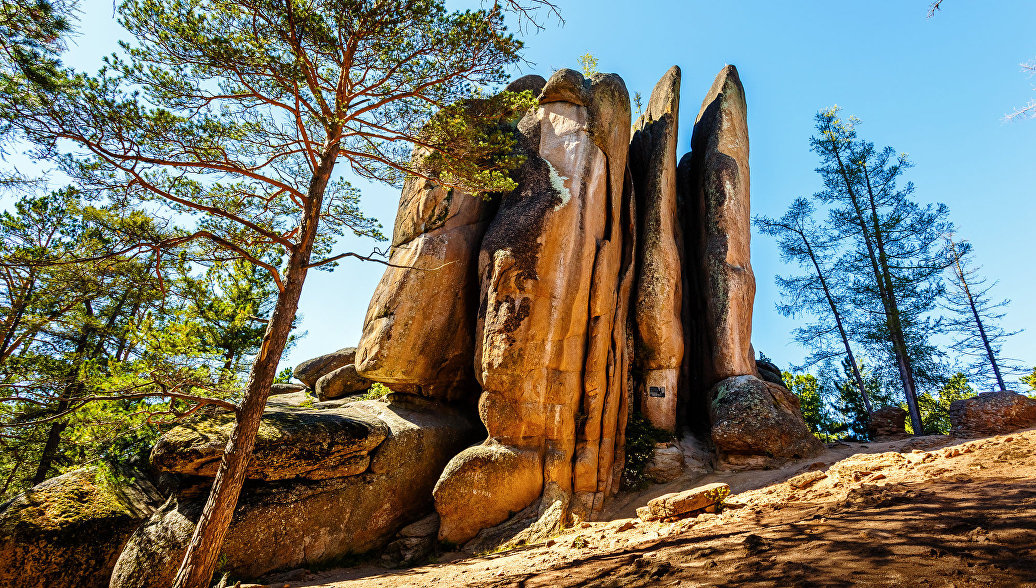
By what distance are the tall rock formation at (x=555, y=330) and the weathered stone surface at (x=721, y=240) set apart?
2392 mm

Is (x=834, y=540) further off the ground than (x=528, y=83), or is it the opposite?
(x=528, y=83)

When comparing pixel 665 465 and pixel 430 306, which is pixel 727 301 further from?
pixel 430 306

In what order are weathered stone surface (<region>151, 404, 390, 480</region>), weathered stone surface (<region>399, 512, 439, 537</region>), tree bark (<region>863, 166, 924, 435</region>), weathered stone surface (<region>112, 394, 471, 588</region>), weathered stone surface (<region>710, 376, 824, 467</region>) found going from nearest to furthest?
1. weathered stone surface (<region>112, 394, 471, 588</region>)
2. weathered stone surface (<region>151, 404, 390, 480</region>)
3. weathered stone surface (<region>399, 512, 439, 537</region>)
4. weathered stone surface (<region>710, 376, 824, 467</region>)
5. tree bark (<region>863, 166, 924, 435</region>)

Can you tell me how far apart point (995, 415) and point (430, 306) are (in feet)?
38.1

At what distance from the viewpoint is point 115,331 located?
505 inches

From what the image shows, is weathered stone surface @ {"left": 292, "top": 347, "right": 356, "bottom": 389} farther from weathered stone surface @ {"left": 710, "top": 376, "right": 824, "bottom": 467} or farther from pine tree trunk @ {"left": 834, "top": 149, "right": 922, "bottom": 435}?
pine tree trunk @ {"left": 834, "top": 149, "right": 922, "bottom": 435}

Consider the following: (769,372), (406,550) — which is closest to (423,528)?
(406,550)

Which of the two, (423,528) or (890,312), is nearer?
(423,528)

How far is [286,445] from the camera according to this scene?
8.33m

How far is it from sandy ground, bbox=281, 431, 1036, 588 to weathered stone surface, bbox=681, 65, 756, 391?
424 cm

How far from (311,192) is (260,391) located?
118 inches

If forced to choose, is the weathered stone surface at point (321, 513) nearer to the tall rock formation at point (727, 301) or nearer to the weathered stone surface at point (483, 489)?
the weathered stone surface at point (483, 489)

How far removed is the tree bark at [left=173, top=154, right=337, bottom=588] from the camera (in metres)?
5.51

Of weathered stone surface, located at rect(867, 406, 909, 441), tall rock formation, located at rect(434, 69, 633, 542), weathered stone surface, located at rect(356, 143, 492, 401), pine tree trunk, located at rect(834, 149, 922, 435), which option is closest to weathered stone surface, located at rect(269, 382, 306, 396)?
weathered stone surface, located at rect(356, 143, 492, 401)
